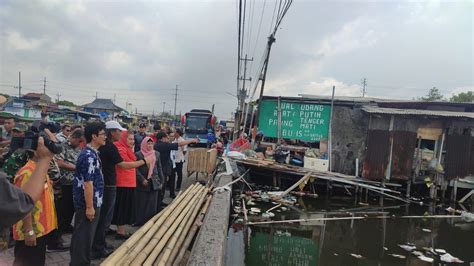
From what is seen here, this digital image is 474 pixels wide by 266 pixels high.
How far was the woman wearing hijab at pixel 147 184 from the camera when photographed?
5141mm

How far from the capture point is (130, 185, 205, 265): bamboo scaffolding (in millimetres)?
3348

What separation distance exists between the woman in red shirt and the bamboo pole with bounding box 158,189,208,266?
0.88m

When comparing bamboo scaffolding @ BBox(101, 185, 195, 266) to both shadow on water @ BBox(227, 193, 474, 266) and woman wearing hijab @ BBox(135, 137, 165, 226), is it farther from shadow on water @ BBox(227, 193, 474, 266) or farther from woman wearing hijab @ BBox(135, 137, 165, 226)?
shadow on water @ BBox(227, 193, 474, 266)

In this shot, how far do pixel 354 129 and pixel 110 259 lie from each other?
12.0 meters

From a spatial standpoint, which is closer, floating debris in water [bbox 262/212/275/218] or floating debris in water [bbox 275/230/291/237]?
floating debris in water [bbox 275/230/291/237]

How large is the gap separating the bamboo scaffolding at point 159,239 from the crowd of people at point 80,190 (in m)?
0.53

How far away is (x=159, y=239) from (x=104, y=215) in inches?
29.8

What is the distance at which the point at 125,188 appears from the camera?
193 inches

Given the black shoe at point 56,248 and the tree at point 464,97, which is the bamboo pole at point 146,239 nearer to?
the black shoe at point 56,248

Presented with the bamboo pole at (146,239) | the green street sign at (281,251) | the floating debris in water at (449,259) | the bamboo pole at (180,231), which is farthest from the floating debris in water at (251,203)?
→ the floating debris in water at (449,259)

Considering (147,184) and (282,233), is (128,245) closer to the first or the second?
(147,184)

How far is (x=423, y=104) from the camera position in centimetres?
1441

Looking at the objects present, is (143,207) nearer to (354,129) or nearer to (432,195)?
(354,129)

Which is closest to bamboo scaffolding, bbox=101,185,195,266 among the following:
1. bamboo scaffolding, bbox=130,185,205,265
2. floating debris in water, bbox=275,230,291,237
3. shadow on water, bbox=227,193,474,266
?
bamboo scaffolding, bbox=130,185,205,265
